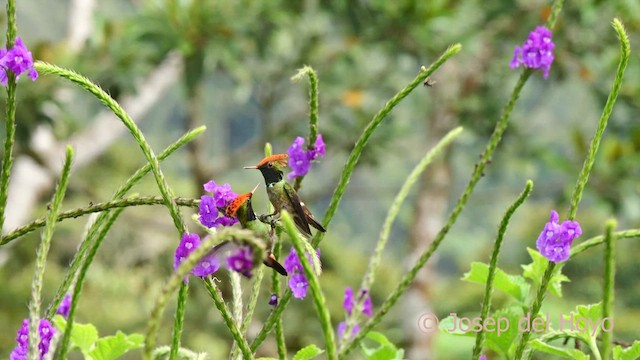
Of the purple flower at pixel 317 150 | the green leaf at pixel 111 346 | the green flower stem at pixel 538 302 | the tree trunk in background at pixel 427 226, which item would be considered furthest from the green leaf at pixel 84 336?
the tree trunk in background at pixel 427 226

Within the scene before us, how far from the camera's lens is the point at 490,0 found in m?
3.60

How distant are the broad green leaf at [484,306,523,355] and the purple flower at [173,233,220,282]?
254mm

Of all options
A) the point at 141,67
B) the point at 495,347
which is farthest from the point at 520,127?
the point at 495,347

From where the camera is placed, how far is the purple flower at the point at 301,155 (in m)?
0.60

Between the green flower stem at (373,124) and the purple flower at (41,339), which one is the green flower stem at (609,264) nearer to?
the green flower stem at (373,124)

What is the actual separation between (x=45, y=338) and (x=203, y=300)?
5025mm

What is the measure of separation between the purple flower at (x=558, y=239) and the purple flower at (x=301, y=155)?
0.19 meters

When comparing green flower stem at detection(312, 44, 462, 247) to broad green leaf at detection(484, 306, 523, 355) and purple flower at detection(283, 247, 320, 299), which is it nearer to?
purple flower at detection(283, 247, 320, 299)

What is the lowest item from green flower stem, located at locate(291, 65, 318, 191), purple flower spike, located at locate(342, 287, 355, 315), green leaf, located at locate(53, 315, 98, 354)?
green leaf, located at locate(53, 315, 98, 354)

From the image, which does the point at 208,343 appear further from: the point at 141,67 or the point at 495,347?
the point at 495,347

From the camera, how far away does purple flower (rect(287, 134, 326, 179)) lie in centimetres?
60

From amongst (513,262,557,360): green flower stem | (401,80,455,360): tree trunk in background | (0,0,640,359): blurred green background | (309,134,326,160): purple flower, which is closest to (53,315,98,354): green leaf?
(309,134,326,160): purple flower

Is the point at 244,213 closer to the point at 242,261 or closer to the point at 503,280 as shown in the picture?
the point at 242,261

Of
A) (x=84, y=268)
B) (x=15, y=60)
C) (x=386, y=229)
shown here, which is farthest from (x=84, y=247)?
(x=386, y=229)
